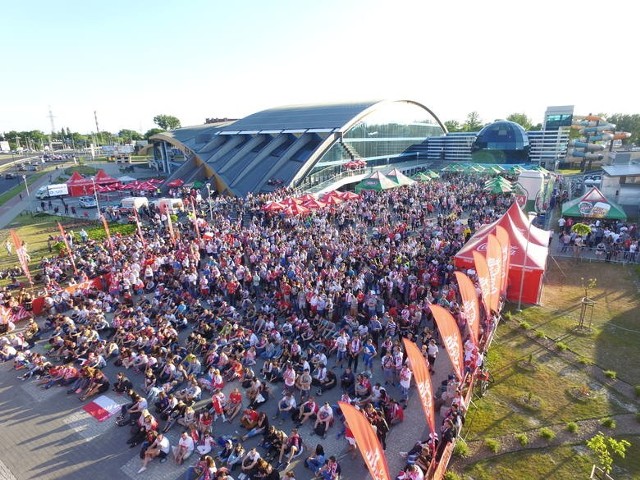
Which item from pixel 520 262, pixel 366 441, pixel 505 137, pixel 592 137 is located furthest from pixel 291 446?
pixel 592 137

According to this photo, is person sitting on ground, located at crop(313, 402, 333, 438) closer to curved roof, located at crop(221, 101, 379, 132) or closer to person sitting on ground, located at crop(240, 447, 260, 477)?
person sitting on ground, located at crop(240, 447, 260, 477)

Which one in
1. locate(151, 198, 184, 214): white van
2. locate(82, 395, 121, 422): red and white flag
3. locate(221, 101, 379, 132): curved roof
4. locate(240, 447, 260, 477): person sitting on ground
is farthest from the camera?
locate(221, 101, 379, 132): curved roof

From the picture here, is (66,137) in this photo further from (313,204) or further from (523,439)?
(523,439)

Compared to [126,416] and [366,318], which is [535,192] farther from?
[126,416]

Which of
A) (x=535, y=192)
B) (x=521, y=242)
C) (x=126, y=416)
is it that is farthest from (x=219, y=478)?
(x=535, y=192)

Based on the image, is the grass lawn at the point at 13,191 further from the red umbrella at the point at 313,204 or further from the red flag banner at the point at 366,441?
the red flag banner at the point at 366,441

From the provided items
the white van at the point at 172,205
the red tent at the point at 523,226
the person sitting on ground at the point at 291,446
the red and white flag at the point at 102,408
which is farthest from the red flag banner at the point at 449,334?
the white van at the point at 172,205

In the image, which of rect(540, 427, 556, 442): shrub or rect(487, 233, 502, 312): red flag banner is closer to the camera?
rect(540, 427, 556, 442): shrub

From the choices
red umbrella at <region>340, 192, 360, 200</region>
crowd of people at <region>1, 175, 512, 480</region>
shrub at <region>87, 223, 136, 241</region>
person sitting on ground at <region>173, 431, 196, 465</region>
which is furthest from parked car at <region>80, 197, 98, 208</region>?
person sitting on ground at <region>173, 431, 196, 465</region>
